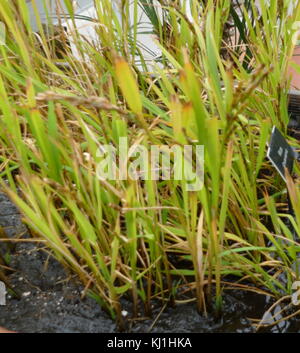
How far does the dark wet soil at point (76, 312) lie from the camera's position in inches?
26.8

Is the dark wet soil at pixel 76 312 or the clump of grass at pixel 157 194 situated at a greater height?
the clump of grass at pixel 157 194

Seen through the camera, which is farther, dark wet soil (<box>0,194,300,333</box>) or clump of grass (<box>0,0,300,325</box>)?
dark wet soil (<box>0,194,300,333</box>)

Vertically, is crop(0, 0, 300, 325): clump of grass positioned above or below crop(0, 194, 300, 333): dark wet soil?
above

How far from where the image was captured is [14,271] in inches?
31.0

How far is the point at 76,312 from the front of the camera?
71 centimetres

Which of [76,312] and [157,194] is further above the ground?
[157,194]

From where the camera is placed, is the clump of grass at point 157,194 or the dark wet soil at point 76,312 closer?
the clump of grass at point 157,194

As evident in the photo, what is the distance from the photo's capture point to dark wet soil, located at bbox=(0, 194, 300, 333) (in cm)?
68

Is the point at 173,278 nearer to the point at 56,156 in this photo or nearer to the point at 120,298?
the point at 120,298
